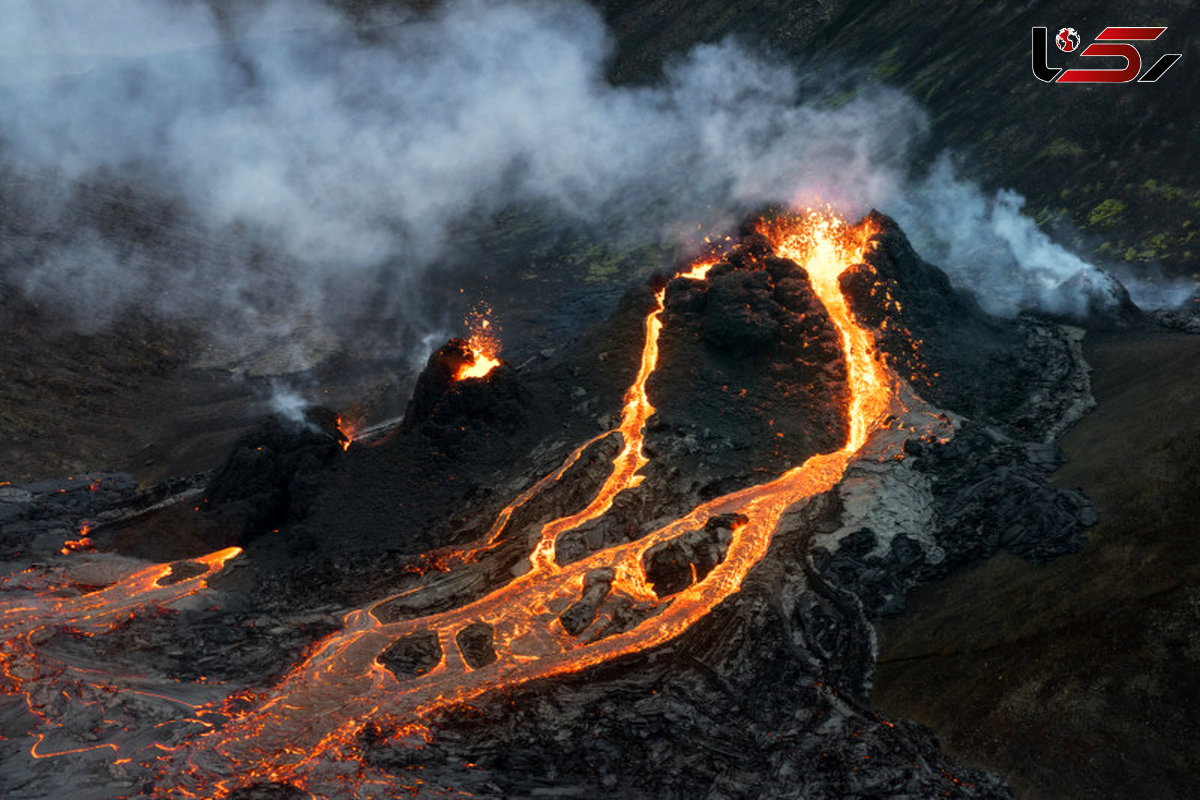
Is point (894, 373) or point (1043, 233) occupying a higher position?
point (1043, 233)

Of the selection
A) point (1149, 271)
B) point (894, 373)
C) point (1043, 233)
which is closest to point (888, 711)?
point (894, 373)

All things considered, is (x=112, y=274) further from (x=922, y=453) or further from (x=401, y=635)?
(x=922, y=453)

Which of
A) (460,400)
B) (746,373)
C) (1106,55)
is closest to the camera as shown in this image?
(460,400)

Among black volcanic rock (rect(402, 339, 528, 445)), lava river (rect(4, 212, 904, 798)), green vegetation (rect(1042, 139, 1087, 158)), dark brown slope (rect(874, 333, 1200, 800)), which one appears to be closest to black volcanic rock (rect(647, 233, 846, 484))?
lava river (rect(4, 212, 904, 798))

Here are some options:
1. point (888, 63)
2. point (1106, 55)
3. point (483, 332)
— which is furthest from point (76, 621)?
point (888, 63)

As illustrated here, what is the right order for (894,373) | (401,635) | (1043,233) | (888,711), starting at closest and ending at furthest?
(888,711)
(401,635)
(894,373)
(1043,233)

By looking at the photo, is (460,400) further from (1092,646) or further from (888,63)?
(888,63)
